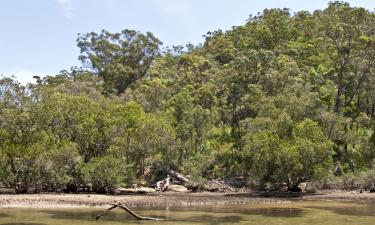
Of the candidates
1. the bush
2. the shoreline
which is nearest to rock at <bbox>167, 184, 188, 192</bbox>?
the bush

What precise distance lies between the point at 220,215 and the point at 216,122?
4433 centimetres

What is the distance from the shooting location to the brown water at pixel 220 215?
27.8 m

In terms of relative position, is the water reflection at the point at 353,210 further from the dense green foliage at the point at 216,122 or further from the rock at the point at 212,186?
the rock at the point at 212,186

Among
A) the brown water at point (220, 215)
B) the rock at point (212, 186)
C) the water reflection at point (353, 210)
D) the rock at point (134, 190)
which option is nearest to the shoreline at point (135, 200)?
the brown water at point (220, 215)

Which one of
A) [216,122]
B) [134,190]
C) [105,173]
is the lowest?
[134,190]

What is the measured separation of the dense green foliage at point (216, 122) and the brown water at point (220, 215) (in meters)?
11.7

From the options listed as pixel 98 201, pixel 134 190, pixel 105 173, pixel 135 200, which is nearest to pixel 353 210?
pixel 135 200

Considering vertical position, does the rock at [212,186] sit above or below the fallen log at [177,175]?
below

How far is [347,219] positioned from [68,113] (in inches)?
1117

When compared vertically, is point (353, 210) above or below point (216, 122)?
below

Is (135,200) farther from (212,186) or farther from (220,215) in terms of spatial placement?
(212,186)

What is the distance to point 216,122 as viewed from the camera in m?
75.9

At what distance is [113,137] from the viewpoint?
50.8 metres

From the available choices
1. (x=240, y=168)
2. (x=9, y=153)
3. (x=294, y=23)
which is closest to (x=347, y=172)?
(x=240, y=168)
